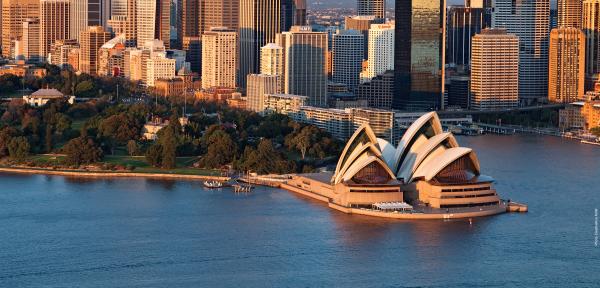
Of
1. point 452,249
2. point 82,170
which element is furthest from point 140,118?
point 452,249

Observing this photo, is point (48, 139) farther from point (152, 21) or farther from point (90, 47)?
point (152, 21)

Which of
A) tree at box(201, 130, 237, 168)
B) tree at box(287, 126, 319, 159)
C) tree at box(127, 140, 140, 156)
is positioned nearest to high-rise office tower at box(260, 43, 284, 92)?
tree at box(287, 126, 319, 159)

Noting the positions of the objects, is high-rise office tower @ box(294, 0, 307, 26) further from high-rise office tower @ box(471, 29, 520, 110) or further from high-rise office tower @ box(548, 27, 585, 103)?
high-rise office tower @ box(548, 27, 585, 103)

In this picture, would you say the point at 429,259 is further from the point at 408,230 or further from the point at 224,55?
the point at 224,55

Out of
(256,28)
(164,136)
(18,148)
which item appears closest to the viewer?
(18,148)

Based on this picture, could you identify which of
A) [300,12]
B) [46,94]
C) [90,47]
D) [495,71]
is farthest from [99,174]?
[300,12]

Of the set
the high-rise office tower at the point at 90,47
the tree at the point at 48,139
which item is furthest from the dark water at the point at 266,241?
the high-rise office tower at the point at 90,47
